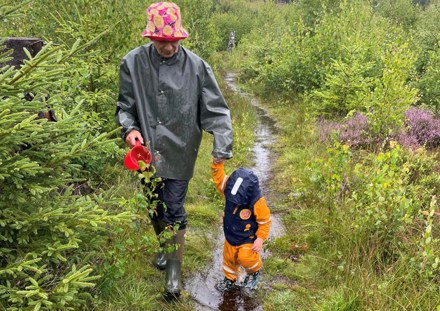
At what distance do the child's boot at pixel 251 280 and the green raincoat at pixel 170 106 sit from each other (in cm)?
112

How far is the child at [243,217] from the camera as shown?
3.24 metres

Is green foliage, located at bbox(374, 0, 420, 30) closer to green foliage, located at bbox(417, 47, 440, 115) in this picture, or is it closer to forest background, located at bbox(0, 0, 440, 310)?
green foliage, located at bbox(417, 47, 440, 115)

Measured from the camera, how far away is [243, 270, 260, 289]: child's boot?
3.55 m

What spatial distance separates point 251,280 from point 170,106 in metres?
1.73

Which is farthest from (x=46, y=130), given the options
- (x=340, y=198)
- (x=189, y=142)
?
(x=340, y=198)

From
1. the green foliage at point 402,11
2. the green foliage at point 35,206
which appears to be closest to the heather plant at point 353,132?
the green foliage at point 35,206

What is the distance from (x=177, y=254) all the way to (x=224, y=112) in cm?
129

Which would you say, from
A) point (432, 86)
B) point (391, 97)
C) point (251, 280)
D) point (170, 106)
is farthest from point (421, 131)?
point (170, 106)

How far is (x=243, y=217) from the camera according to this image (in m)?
3.31

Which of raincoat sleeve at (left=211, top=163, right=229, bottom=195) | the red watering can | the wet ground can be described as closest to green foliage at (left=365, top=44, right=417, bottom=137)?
the wet ground

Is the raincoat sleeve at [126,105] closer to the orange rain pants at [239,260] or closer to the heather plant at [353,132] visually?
the orange rain pants at [239,260]

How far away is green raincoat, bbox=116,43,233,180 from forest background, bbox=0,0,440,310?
35 centimetres

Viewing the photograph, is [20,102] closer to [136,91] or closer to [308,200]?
[136,91]

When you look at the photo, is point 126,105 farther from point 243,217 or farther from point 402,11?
point 402,11
